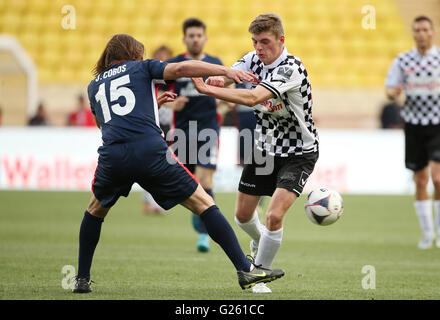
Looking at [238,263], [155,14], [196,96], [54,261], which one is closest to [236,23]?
[155,14]

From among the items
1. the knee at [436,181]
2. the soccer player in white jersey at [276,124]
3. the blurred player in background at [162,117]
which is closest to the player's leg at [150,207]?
the blurred player in background at [162,117]

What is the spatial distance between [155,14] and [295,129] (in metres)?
20.0

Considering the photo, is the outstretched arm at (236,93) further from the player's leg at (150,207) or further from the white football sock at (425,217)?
the player's leg at (150,207)

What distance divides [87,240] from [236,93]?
62.4 inches

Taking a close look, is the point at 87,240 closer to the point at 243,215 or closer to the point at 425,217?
the point at 243,215

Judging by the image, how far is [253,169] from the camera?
21.0 feet

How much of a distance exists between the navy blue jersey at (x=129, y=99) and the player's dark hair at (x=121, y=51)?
12 cm

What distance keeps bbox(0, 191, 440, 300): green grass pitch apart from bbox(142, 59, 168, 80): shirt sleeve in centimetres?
160

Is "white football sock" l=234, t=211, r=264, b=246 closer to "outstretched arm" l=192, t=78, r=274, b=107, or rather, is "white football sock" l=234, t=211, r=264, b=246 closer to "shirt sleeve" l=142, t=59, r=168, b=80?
"outstretched arm" l=192, t=78, r=274, b=107

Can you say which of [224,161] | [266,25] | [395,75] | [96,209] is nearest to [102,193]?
[96,209]

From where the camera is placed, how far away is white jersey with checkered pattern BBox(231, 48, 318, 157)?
5816 mm

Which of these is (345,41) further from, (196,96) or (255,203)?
(255,203)

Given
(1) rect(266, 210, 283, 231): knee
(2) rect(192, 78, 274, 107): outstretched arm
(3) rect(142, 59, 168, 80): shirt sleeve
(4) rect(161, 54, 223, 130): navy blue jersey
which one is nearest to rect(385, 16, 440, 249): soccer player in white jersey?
(4) rect(161, 54, 223, 130): navy blue jersey

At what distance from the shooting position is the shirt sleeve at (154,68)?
5.41m
